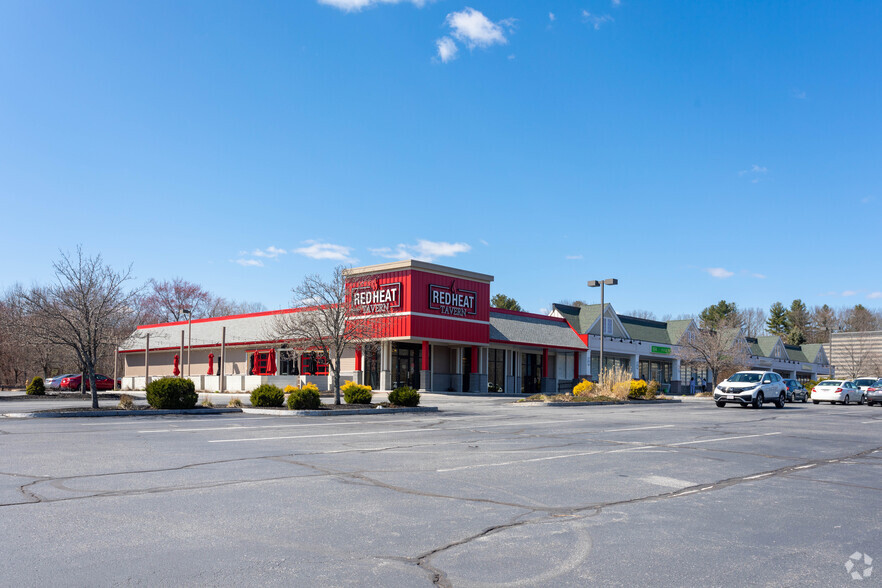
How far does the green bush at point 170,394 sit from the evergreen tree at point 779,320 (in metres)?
110

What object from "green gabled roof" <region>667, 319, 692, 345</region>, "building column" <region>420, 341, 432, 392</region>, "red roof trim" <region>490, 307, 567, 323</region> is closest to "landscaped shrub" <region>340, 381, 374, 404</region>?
"building column" <region>420, 341, 432, 392</region>

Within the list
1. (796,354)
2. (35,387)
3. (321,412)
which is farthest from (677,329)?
(35,387)

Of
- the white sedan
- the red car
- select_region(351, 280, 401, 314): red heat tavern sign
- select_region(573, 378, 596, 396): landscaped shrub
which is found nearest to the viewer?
select_region(573, 378, 596, 396): landscaped shrub

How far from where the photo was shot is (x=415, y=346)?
4447 cm

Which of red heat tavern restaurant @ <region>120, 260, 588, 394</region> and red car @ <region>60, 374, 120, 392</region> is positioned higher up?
red heat tavern restaurant @ <region>120, 260, 588, 394</region>

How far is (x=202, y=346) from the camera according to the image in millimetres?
51281

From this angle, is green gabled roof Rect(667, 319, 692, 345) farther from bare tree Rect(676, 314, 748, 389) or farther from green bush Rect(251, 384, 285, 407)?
green bush Rect(251, 384, 285, 407)

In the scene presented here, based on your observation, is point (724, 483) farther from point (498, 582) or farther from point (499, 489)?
point (498, 582)

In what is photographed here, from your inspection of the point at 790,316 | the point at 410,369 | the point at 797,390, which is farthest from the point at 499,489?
the point at 790,316

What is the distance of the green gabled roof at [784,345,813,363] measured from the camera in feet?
295

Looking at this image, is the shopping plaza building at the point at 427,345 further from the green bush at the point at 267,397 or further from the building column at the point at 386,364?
the green bush at the point at 267,397

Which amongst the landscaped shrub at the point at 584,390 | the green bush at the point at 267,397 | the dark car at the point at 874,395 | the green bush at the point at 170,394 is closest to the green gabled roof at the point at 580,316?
the dark car at the point at 874,395

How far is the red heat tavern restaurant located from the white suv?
16282 mm

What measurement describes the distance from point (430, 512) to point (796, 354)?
9675 cm
